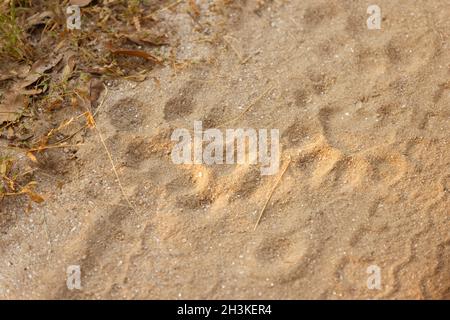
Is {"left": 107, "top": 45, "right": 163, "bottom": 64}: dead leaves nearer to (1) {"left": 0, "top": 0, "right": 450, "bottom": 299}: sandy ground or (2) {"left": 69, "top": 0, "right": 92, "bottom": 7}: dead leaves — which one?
(1) {"left": 0, "top": 0, "right": 450, "bottom": 299}: sandy ground

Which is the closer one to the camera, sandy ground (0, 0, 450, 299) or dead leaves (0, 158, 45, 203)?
sandy ground (0, 0, 450, 299)

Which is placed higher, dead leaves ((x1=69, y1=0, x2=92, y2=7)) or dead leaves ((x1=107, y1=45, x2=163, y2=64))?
dead leaves ((x1=69, y1=0, x2=92, y2=7))

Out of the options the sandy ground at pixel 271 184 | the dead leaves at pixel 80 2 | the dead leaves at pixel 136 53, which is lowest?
the sandy ground at pixel 271 184

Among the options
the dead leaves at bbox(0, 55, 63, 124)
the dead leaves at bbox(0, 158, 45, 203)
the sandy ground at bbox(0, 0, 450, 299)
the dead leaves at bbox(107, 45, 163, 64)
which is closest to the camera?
the sandy ground at bbox(0, 0, 450, 299)

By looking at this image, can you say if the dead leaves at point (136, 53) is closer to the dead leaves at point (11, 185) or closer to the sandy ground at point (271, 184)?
the sandy ground at point (271, 184)

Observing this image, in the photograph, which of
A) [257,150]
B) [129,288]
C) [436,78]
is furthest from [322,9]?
[129,288]

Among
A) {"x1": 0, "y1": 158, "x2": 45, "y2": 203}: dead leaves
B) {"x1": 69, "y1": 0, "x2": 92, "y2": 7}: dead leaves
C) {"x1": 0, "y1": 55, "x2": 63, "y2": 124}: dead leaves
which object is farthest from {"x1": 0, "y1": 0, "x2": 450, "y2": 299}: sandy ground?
{"x1": 69, "y1": 0, "x2": 92, "y2": 7}: dead leaves

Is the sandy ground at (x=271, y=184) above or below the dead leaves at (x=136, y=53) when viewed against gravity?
below

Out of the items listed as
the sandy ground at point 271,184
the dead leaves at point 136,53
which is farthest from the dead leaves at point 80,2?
the sandy ground at point 271,184
